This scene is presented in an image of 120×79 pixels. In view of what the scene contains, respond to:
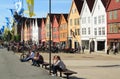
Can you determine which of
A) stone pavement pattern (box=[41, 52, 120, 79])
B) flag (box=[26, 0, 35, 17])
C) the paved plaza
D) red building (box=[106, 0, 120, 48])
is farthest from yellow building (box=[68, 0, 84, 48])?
the paved plaza

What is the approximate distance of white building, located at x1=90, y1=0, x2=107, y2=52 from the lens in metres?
83.5

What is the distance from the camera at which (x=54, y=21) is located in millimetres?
122062

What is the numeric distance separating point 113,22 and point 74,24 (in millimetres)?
22539

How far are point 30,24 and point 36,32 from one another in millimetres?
14697

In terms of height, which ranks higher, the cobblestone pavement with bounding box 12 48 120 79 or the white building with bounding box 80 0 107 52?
the white building with bounding box 80 0 107 52

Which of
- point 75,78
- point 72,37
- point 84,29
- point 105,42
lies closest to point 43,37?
point 72,37

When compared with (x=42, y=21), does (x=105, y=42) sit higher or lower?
lower

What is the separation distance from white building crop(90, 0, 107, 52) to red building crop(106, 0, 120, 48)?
186cm

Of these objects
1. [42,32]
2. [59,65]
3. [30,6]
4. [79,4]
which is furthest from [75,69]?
[42,32]

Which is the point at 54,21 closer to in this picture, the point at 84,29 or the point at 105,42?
the point at 84,29

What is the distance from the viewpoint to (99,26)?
85.9m

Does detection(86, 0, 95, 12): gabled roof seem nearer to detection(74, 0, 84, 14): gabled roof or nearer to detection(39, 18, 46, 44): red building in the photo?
detection(74, 0, 84, 14): gabled roof

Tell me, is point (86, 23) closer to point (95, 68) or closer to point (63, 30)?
point (63, 30)

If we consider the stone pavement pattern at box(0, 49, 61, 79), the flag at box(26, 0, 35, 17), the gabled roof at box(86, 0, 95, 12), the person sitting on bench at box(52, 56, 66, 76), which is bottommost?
the stone pavement pattern at box(0, 49, 61, 79)
